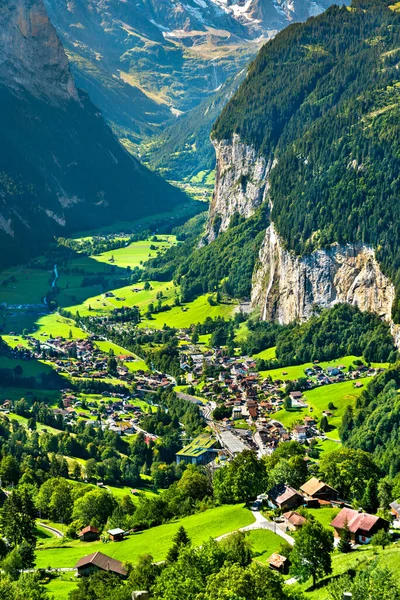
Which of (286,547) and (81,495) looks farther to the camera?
(81,495)

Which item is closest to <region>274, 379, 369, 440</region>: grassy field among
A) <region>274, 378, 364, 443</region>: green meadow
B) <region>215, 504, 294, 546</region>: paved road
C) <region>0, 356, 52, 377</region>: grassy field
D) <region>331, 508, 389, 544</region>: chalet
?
<region>274, 378, 364, 443</region>: green meadow

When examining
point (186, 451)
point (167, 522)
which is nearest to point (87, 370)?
point (186, 451)

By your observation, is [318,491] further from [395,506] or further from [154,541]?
[154,541]

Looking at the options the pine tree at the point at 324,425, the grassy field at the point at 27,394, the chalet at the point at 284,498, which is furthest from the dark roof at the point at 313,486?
the grassy field at the point at 27,394

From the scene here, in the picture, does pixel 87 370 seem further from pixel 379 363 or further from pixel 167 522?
pixel 167 522

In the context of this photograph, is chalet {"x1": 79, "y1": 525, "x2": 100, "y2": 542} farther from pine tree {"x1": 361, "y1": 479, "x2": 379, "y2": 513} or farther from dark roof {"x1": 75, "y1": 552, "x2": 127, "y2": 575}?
pine tree {"x1": 361, "y1": 479, "x2": 379, "y2": 513}

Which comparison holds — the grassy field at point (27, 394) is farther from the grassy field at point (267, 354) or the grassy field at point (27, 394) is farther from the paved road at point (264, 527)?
the paved road at point (264, 527)

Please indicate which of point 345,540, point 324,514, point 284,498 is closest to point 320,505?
point 284,498

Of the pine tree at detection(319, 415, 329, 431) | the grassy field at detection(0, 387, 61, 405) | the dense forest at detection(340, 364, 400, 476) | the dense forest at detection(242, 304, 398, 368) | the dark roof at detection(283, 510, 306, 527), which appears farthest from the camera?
the dense forest at detection(242, 304, 398, 368)
